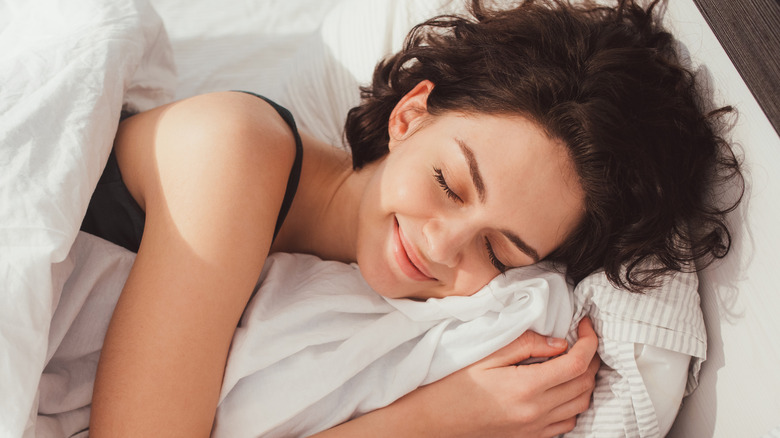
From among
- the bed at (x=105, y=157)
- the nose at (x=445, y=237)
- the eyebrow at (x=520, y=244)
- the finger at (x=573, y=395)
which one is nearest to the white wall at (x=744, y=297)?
the bed at (x=105, y=157)

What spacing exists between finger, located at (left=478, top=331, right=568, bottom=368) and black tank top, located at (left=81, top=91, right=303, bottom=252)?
418 millimetres

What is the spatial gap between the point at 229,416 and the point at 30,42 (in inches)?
26.4

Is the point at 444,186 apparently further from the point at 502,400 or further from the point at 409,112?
the point at 502,400

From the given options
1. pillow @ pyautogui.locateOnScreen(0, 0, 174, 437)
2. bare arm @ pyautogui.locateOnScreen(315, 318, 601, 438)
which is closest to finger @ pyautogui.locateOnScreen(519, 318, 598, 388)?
bare arm @ pyautogui.locateOnScreen(315, 318, 601, 438)

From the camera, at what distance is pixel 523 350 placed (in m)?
0.92

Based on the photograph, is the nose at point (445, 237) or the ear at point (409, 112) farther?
the ear at point (409, 112)

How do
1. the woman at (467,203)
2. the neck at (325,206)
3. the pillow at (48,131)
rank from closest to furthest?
1. the pillow at (48,131)
2. the woman at (467,203)
3. the neck at (325,206)

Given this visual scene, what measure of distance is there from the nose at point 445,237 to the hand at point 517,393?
0.19 metres

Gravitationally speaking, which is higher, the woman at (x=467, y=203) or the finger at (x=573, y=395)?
the woman at (x=467, y=203)

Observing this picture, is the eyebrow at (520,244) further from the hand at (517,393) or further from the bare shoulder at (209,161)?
the bare shoulder at (209,161)

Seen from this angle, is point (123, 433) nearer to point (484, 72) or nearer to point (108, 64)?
point (108, 64)

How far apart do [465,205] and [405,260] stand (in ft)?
0.40

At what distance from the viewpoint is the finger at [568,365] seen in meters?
0.90

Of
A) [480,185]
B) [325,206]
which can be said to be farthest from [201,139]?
[480,185]
